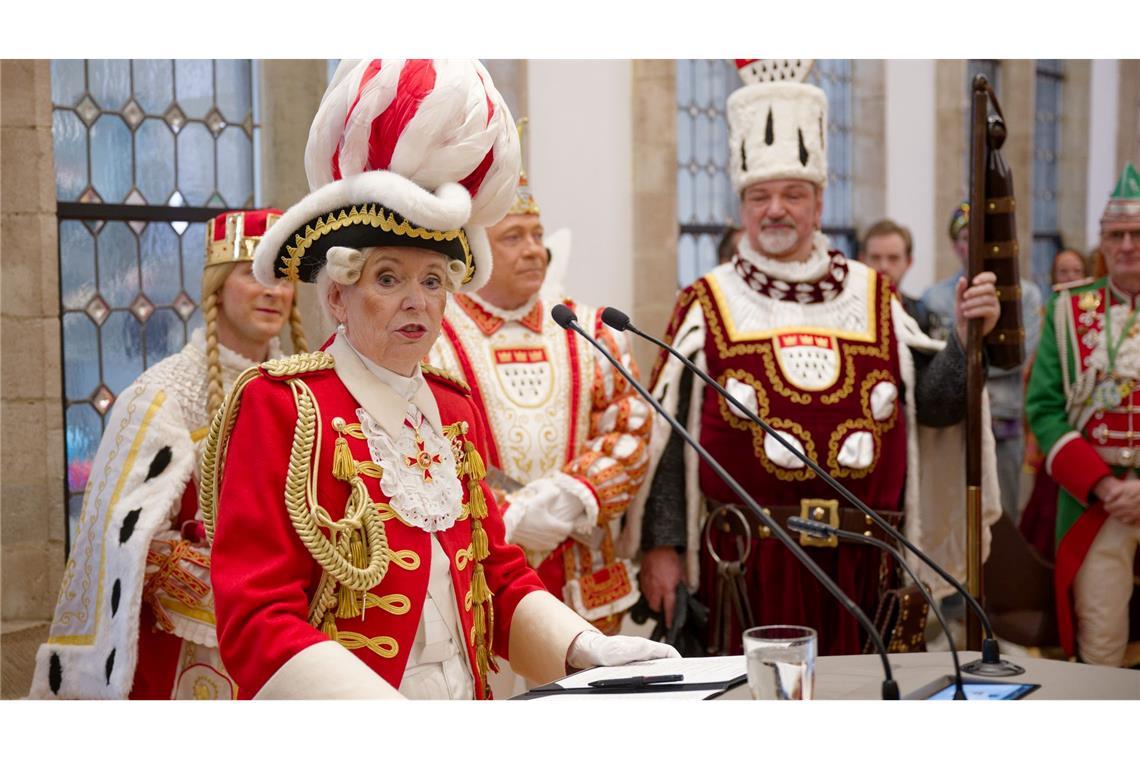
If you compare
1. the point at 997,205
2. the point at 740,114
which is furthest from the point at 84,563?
the point at 997,205

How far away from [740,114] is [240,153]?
1843mm

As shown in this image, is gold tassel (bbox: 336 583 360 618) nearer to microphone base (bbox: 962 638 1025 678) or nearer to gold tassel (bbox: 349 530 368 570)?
gold tassel (bbox: 349 530 368 570)

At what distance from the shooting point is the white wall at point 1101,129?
7.63 metres

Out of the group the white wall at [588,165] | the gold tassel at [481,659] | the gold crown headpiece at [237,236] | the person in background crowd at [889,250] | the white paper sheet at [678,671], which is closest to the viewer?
the white paper sheet at [678,671]

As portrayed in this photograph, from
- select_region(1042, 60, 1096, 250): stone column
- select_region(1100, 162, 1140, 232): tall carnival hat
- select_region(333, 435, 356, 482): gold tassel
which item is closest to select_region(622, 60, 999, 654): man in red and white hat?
select_region(1100, 162, 1140, 232): tall carnival hat

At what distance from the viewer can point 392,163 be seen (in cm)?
221

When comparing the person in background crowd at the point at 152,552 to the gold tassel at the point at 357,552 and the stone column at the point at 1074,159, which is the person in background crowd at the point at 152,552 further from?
the stone column at the point at 1074,159

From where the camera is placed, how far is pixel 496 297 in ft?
12.4

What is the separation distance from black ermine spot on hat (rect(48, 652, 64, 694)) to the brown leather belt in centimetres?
182

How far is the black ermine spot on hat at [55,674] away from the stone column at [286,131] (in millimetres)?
1643

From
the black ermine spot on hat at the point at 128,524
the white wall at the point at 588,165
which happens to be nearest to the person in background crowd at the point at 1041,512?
the white wall at the point at 588,165

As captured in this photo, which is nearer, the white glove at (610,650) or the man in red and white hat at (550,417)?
the white glove at (610,650)

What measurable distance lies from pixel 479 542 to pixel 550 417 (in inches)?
54.3

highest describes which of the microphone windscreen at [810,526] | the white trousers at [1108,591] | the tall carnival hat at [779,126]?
the tall carnival hat at [779,126]
